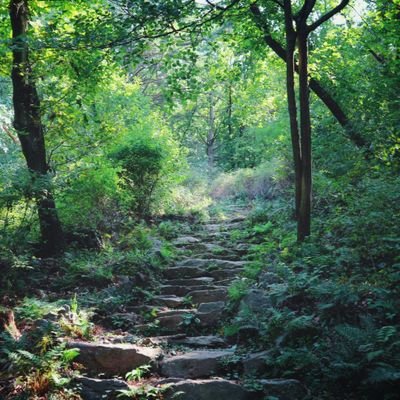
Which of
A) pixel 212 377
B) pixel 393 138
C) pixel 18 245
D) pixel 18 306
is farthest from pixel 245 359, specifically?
pixel 393 138

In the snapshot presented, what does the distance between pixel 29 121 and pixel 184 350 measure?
5.76 meters

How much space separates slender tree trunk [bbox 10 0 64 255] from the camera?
8.40 meters

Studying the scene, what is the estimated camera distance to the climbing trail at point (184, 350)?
4.49m

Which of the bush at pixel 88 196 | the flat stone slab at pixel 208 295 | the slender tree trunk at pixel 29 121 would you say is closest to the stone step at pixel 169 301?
the flat stone slab at pixel 208 295

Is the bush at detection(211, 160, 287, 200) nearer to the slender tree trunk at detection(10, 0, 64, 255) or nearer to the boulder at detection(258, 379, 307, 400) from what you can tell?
the slender tree trunk at detection(10, 0, 64, 255)

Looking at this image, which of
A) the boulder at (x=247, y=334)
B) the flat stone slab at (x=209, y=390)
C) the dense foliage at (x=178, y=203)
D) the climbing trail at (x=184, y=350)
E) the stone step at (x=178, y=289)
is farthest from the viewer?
the stone step at (x=178, y=289)

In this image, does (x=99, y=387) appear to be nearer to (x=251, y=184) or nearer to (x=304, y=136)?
(x=304, y=136)

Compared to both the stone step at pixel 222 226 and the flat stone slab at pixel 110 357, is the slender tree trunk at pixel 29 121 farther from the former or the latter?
the stone step at pixel 222 226

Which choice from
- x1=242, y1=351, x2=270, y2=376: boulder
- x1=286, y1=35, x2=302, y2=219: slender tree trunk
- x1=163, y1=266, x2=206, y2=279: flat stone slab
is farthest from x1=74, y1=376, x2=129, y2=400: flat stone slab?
x1=286, y1=35, x2=302, y2=219: slender tree trunk

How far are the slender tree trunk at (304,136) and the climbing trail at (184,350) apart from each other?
1732mm

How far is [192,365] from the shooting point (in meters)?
5.12

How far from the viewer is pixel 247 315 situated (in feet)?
19.2

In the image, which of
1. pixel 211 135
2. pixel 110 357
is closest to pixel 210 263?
pixel 110 357

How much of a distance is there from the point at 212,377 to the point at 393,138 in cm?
605
